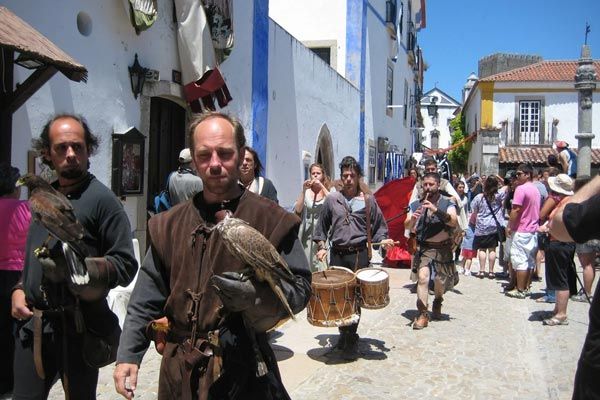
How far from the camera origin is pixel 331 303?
529cm

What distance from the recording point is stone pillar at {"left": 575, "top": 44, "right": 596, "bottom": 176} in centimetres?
1188

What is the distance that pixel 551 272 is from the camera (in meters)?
7.11

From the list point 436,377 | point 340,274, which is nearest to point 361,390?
point 436,377

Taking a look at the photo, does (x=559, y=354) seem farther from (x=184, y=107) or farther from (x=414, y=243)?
(x=184, y=107)

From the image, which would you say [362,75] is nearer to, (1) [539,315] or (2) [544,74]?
(1) [539,315]

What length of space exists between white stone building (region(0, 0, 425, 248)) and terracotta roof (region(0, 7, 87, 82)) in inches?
31.6

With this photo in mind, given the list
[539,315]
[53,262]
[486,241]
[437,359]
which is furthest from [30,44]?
[486,241]

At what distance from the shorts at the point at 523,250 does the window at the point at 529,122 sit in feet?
89.2

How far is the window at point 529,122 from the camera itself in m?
34.0

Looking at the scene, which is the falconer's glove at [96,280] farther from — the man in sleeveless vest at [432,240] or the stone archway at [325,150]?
the stone archway at [325,150]

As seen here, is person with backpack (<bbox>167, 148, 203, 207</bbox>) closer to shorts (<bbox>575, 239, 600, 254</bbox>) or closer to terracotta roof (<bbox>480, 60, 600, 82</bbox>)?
shorts (<bbox>575, 239, 600, 254</bbox>)

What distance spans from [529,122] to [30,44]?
33724 millimetres

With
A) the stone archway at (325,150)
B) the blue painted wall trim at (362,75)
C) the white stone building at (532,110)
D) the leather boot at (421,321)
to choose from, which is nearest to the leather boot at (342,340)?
the leather boot at (421,321)

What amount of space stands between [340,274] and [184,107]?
3755 millimetres
